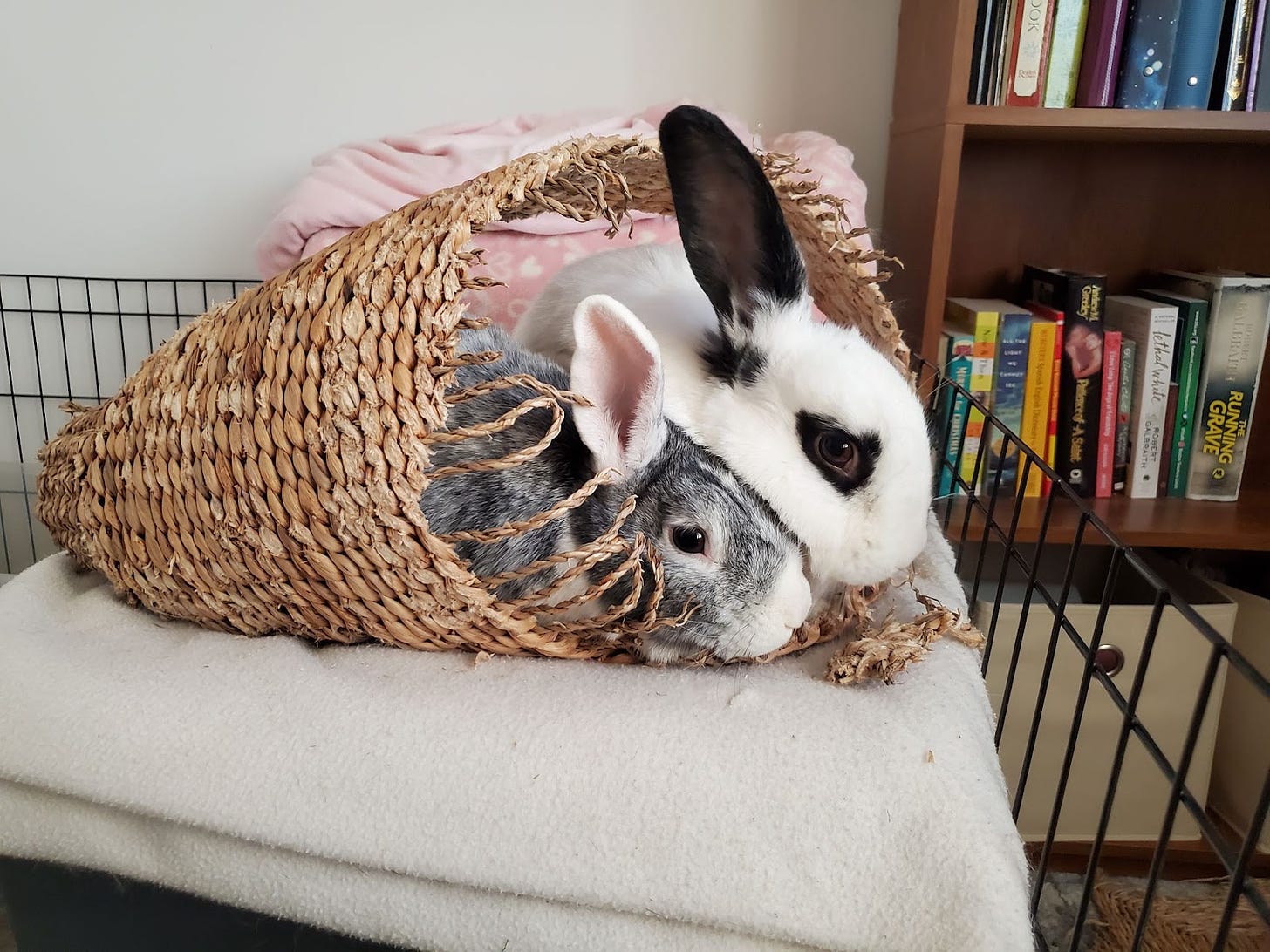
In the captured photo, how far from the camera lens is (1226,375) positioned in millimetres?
1211

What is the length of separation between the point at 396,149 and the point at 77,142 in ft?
1.84

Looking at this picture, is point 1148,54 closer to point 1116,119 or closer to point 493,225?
point 1116,119

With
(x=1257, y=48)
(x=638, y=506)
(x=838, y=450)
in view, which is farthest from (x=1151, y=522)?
(x=638, y=506)

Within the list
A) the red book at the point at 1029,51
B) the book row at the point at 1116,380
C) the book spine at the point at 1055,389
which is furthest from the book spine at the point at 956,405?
the red book at the point at 1029,51

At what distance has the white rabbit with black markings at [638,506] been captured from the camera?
579mm

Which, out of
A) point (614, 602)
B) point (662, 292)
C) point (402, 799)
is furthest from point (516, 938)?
point (662, 292)

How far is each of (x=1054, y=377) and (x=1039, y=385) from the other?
0.07 ft

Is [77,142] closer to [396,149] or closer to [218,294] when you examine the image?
[218,294]

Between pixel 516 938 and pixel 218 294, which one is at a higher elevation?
pixel 218 294

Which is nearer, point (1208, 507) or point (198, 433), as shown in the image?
point (198, 433)

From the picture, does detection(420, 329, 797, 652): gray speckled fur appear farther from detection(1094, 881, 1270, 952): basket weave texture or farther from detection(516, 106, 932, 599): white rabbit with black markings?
detection(1094, 881, 1270, 952): basket weave texture

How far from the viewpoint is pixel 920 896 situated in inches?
18.2

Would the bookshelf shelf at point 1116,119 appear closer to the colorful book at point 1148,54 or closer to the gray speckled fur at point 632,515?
the colorful book at point 1148,54

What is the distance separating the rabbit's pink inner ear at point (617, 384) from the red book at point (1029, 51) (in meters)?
0.78
